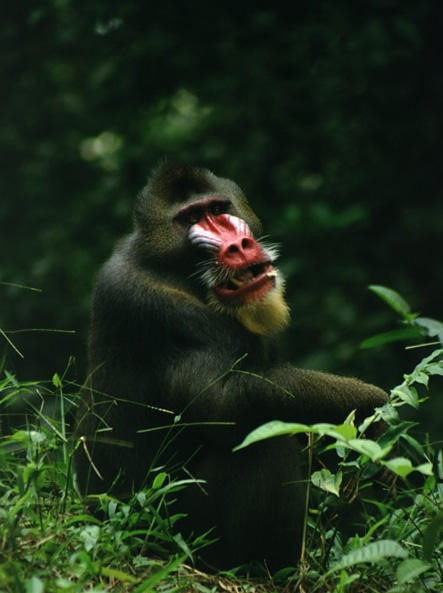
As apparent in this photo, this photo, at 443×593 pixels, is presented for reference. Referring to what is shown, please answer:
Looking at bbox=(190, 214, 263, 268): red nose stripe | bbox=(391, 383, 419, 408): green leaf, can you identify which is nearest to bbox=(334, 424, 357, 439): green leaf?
bbox=(391, 383, 419, 408): green leaf

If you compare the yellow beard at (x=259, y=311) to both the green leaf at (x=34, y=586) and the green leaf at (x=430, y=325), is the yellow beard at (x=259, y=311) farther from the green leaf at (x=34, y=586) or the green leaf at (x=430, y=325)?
the green leaf at (x=34, y=586)

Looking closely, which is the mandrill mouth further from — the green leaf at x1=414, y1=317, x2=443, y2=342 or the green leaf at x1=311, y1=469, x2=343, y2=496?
the green leaf at x1=311, y1=469, x2=343, y2=496

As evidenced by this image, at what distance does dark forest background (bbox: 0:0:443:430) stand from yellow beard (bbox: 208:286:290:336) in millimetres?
3053

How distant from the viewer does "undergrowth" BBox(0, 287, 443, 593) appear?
2.92 metres

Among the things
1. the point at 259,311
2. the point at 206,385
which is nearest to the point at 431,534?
the point at 206,385

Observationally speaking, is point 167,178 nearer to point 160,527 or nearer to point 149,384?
point 149,384

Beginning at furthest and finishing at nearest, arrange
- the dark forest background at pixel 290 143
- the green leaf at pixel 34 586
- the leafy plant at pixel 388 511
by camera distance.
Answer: the dark forest background at pixel 290 143 → the leafy plant at pixel 388 511 → the green leaf at pixel 34 586

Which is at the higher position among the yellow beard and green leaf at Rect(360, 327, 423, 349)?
green leaf at Rect(360, 327, 423, 349)

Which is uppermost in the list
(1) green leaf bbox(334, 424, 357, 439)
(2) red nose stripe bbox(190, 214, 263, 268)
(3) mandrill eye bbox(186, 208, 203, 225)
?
(1) green leaf bbox(334, 424, 357, 439)

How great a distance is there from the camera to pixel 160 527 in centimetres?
360

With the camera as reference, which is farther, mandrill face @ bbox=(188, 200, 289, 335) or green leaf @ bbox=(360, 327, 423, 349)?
mandrill face @ bbox=(188, 200, 289, 335)

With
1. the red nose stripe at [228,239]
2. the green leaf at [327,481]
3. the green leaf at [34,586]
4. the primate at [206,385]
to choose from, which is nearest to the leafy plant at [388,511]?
the green leaf at [327,481]

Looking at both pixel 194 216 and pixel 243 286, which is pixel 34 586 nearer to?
pixel 243 286

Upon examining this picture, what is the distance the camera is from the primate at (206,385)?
401 centimetres
